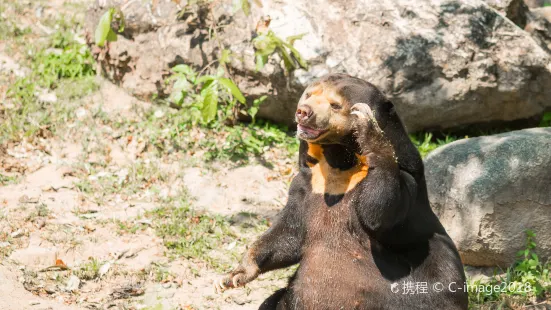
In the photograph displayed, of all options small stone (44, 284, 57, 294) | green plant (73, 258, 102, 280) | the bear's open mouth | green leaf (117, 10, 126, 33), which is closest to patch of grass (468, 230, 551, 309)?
the bear's open mouth

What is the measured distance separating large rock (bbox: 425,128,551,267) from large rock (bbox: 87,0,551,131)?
1.65 meters

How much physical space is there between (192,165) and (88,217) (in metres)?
1.17

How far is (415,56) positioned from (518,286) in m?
2.67

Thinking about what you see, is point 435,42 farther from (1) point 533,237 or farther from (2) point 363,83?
(2) point 363,83

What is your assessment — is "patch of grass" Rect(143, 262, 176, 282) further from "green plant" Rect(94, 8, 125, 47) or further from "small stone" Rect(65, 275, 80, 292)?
"green plant" Rect(94, 8, 125, 47)

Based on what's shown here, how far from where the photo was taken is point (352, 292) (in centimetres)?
399

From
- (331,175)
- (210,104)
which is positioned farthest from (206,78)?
(331,175)

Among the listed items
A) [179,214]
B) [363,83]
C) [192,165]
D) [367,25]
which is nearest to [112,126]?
[192,165]

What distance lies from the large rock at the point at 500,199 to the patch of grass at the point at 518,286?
70 mm

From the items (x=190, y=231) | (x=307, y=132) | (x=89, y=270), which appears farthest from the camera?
(x=190, y=231)

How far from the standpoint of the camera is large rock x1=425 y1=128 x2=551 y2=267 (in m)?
5.49

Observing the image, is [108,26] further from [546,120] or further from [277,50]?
[546,120]

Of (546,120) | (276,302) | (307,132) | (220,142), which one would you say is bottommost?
(546,120)

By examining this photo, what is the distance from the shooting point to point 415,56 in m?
7.27
